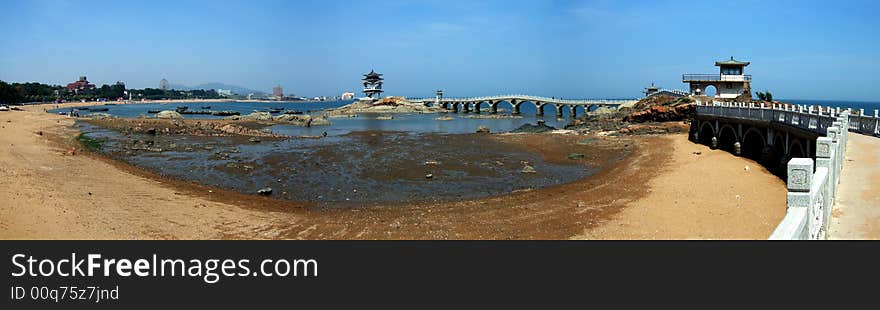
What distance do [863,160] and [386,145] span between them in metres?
34.8

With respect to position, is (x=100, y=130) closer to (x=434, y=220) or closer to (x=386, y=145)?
(x=386, y=145)

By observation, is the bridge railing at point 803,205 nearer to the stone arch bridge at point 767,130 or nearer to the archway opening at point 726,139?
the stone arch bridge at point 767,130

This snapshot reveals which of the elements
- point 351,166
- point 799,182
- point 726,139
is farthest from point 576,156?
point 799,182

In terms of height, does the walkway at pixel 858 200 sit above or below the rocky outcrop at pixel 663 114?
below

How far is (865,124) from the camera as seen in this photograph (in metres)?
18.5

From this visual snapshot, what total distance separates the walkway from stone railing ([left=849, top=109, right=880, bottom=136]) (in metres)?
4.89

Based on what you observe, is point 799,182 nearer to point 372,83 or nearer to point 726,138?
point 726,138

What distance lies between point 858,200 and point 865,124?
12.4 metres

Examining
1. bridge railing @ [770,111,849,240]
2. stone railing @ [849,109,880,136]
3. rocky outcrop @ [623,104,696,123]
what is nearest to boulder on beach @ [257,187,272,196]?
bridge railing @ [770,111,849,240]

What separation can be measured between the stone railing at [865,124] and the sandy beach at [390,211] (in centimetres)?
301

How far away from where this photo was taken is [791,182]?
5.61 metres

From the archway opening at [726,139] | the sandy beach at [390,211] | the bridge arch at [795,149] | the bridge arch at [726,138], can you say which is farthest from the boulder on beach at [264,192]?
the archway opening at [726,139]

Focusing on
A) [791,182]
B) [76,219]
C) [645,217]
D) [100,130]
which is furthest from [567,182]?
[100,130]

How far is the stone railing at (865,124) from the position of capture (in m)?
17.6
